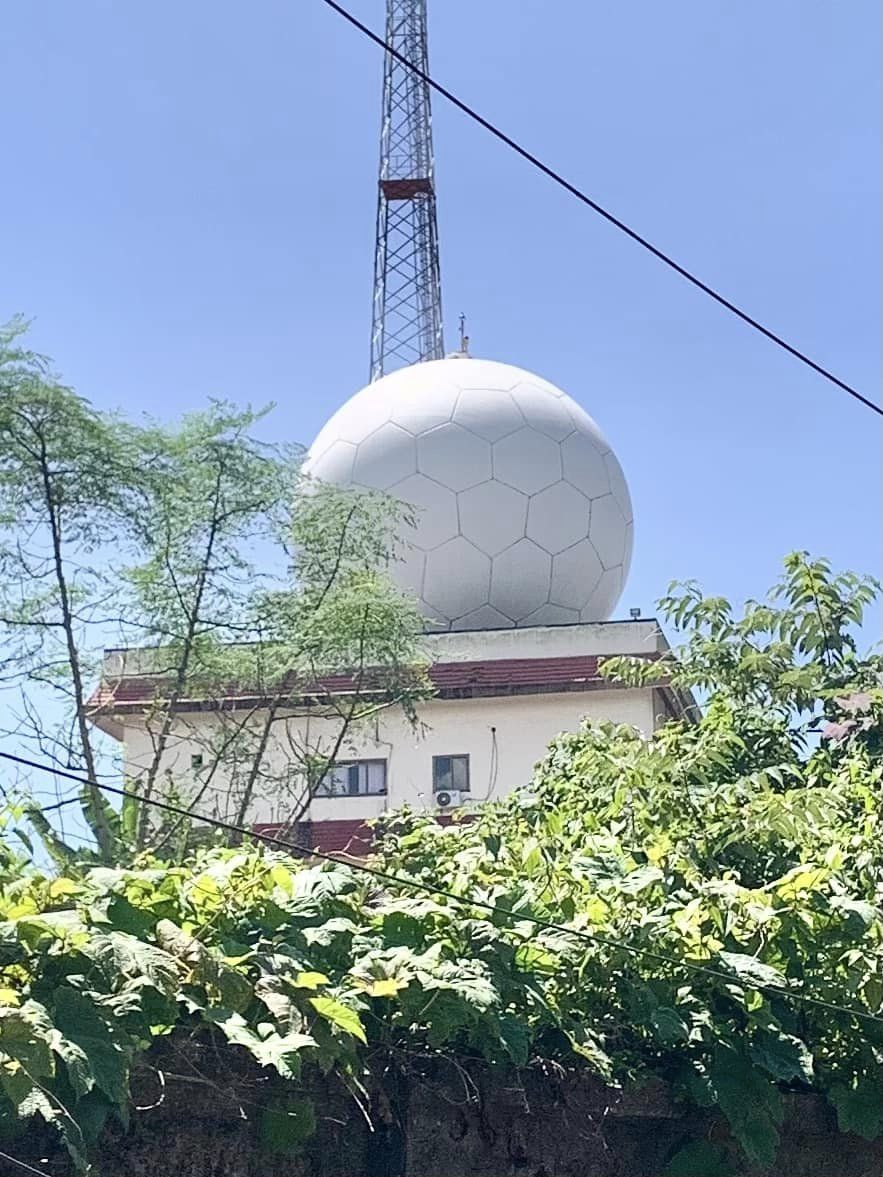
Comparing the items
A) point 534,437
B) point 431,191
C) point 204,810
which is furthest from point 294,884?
point 431,191

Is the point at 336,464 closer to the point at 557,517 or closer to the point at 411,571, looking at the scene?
the point at 411,571

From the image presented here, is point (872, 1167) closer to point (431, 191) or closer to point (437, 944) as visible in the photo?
point (437, 944)

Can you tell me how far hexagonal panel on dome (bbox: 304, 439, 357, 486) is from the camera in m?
15.7

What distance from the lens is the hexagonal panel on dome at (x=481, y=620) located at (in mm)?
15477

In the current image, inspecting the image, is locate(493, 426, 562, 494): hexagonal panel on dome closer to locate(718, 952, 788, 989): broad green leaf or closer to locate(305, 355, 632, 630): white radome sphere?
locate(305, 355, 632, 630): white radome sphere

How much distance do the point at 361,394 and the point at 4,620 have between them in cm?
700

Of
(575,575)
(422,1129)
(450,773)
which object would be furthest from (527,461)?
(422,1129)

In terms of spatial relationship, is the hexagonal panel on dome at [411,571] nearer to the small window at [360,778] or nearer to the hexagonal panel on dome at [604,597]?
the hexagonal panel on dome at [604,597]

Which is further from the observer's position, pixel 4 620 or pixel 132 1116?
pixel 4 620

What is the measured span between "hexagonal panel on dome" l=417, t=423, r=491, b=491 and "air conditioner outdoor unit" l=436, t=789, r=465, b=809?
304cm

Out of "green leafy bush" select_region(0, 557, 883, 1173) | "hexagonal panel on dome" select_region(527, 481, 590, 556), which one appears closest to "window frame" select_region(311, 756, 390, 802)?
"hexagonal panel on dome" select_region(527, 481, 590, 556)

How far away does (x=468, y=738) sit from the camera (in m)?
14.1

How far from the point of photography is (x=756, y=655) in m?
7.54

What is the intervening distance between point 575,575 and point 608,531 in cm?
64
